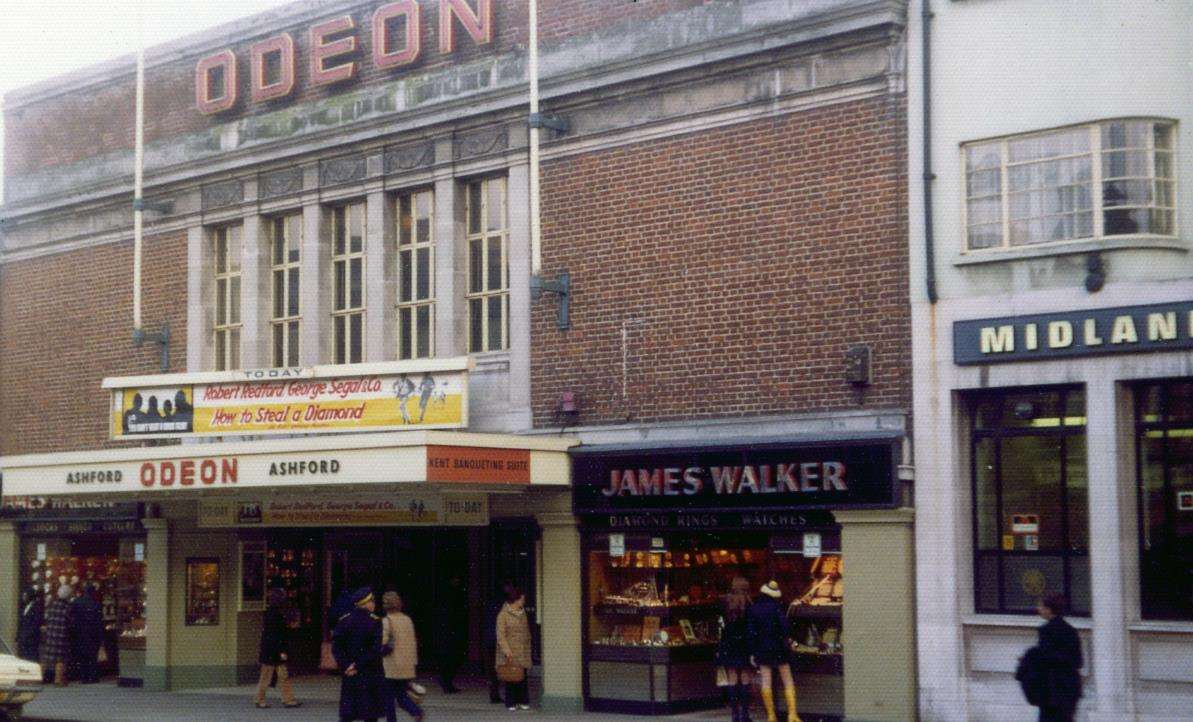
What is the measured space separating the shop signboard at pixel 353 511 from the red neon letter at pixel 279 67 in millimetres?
6215

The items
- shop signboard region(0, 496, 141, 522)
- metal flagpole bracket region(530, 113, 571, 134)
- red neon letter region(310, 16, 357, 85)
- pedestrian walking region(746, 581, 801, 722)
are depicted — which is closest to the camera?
pedestrian walking region(746, 581, 801, 722)

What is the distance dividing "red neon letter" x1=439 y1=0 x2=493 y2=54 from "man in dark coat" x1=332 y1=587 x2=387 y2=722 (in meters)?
8.90

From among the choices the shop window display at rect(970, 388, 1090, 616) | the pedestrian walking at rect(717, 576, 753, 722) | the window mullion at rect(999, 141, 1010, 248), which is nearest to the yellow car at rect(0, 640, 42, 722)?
the pedestrian walking at rect(717, 576, 753, 722)

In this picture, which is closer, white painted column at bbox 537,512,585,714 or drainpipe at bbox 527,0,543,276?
white painted column at bbox 537,512,585,714

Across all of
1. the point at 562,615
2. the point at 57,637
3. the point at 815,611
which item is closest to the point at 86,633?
the point at 57,637

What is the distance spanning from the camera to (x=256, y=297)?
25.3 metres

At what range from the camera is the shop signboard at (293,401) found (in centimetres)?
2123

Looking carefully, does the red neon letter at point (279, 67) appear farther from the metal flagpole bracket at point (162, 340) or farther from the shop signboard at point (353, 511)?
the shop signboard at point (353, 511)

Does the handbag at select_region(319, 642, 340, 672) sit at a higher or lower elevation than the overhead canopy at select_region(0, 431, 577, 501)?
lower

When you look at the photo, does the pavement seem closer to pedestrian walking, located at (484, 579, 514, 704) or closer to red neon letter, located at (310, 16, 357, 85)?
pedestrian walking, located at (484, 579, 514, 704)

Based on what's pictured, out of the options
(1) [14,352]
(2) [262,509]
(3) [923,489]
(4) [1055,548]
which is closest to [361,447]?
(2) [262,509]

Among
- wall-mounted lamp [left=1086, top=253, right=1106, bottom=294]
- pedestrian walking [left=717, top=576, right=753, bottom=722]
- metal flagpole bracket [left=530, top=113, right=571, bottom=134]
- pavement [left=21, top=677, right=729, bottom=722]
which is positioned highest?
metal flagpole bracket [left=530, top=113, right=571, bottom=134]

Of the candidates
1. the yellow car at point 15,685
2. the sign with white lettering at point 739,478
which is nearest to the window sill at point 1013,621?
the sign with white lettering at point 739,478

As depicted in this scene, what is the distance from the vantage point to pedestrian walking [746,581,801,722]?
60.4 ft
